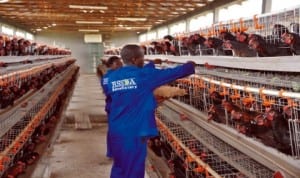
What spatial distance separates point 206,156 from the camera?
143 inches

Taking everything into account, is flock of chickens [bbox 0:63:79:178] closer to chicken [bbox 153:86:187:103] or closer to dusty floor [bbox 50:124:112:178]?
dusty floor [bbox 50:124:112:178]

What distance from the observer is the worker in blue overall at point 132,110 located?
9.57 ft

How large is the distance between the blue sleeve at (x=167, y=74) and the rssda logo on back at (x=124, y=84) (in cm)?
13

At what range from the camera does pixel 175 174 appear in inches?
161

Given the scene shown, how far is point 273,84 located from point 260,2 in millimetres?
8945

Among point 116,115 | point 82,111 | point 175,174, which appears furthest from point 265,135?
point 82,111

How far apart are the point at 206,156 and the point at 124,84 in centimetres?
120

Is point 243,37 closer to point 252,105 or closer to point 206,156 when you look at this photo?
point 252,105

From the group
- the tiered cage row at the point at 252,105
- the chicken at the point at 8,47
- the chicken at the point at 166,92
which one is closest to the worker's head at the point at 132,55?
the chicken at the point at 166,92

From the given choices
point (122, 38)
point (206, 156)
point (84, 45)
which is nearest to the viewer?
point (206, 156)

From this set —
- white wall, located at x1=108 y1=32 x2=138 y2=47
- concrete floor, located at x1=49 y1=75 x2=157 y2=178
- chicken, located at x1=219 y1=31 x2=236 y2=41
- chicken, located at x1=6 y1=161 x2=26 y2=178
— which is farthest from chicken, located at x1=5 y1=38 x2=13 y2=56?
white wall, located at x1=108 y1=32 x2=138 y2=47

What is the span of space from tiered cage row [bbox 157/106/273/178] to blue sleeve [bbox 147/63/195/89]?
0.79 meters

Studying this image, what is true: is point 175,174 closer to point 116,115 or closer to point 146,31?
point 116,115

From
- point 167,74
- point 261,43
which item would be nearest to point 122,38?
point 167,74
